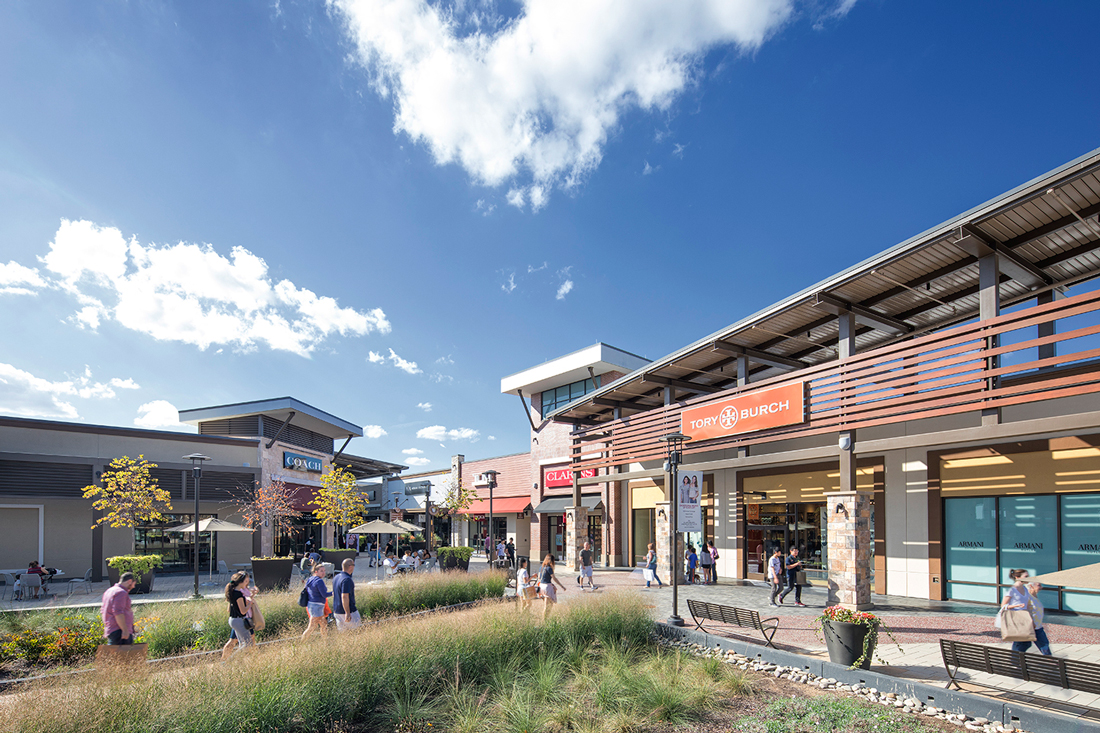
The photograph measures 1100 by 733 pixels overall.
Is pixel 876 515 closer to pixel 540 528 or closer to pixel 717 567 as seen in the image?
pixel 717 567

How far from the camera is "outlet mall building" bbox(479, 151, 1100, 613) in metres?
12.8

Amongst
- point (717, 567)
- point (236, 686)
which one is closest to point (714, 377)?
point (717, 567)

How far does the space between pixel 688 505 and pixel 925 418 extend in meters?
6.05

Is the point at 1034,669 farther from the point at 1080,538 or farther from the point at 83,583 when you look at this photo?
the point at 83,583

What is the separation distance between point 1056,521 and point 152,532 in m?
31.8

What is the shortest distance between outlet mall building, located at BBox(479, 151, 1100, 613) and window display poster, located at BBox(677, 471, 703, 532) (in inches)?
97.3

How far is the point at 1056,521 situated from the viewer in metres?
14.1

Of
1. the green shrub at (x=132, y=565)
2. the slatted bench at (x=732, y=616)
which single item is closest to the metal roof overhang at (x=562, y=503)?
the green shrub at (x=132, y=565)

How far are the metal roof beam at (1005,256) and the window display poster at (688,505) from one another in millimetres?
8421

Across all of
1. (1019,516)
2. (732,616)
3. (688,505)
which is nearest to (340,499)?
(688,505)

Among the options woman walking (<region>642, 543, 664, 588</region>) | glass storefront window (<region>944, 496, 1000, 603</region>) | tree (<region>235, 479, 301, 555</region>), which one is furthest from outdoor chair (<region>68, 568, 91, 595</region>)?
glass storefront window (<region>944, 496, 1000, 603</region>)

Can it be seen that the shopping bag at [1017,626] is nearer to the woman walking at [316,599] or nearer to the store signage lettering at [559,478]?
the woman walking at [316,599]

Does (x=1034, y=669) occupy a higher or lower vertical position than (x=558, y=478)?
higher

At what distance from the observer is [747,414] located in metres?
18.6
